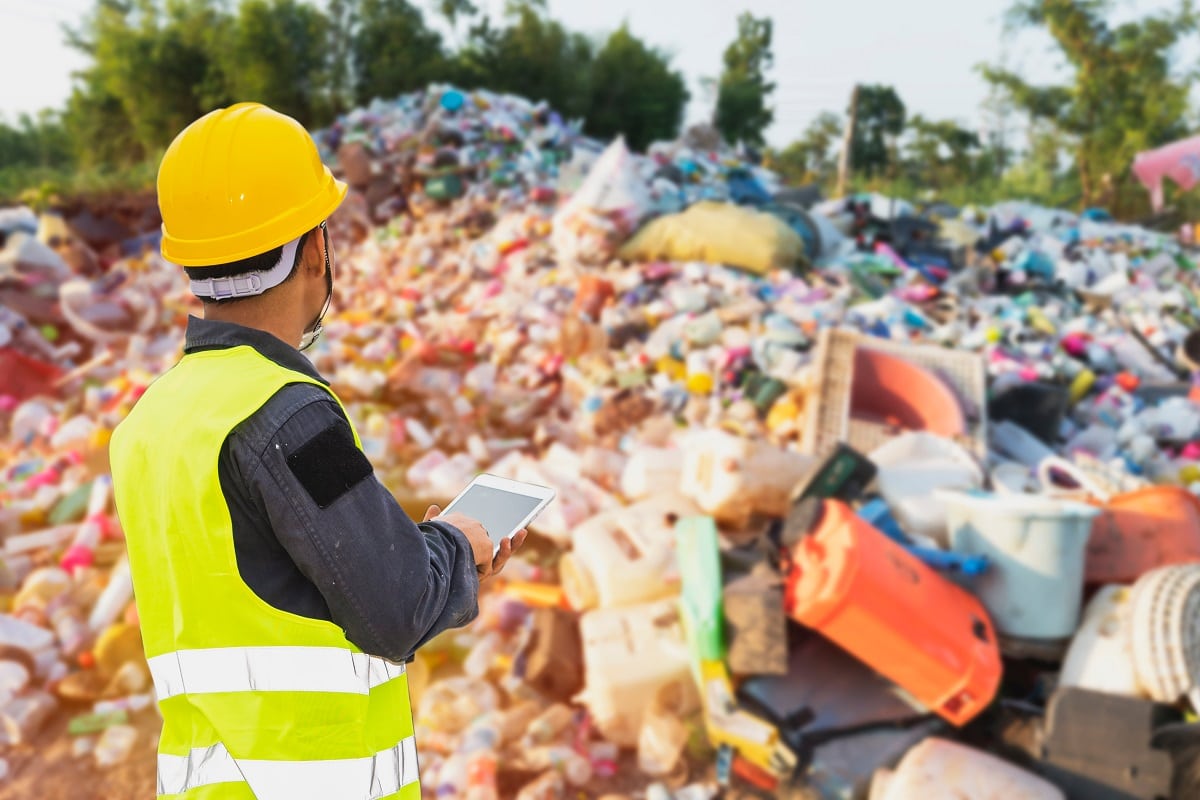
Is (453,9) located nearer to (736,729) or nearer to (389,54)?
(389,54)

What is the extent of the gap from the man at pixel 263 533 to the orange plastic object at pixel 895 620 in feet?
5.14

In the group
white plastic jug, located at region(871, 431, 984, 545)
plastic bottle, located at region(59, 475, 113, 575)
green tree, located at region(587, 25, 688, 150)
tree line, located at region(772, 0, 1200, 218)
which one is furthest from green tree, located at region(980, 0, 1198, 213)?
plastic bottle, located at region(59, 475, 113, 575)

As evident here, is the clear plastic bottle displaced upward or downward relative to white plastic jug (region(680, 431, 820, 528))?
downward

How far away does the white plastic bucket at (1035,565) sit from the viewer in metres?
2.44

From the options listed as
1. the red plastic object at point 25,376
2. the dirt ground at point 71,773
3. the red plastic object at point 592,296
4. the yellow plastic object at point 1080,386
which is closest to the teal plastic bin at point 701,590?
the dirt ground at point 71,773

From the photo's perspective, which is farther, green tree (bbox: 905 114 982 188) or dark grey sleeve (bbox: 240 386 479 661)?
green tree (bbox: 905 114 982 188)

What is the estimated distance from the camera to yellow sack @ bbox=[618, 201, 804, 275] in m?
6.00

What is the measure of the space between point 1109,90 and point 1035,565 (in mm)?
17768

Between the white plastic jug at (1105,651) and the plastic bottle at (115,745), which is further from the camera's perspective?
the plastic bottle at (115,745)

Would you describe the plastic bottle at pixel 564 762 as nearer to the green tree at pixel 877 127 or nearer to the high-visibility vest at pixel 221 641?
the high-visibility vest at pixel 221 641

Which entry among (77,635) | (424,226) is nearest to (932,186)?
(424,226)

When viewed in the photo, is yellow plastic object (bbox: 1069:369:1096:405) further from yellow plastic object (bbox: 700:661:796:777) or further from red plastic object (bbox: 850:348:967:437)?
yellow plastic object (bbox: 700:661:796:777)

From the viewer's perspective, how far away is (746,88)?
21047 millimetres

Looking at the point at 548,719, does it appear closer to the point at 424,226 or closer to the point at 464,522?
→ the point at 464,522
